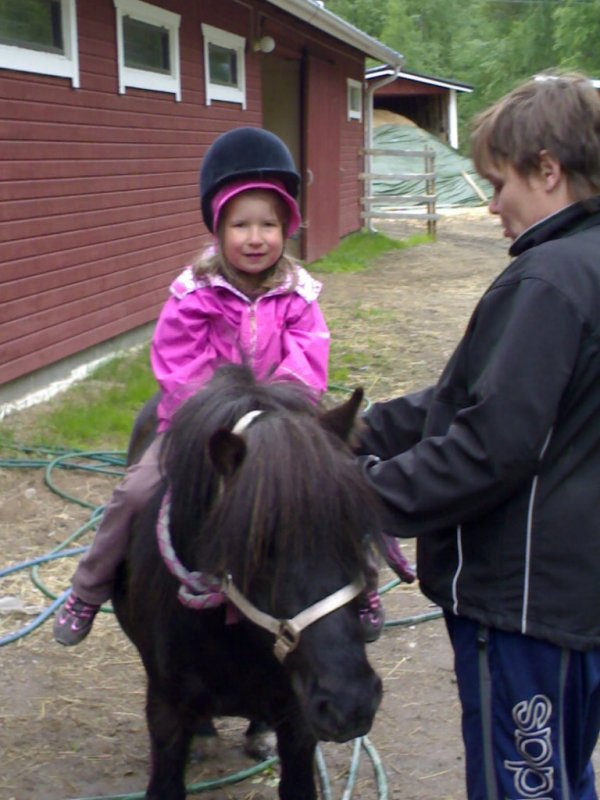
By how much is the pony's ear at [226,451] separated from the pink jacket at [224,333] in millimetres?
742

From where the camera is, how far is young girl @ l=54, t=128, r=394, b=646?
2.80 meters

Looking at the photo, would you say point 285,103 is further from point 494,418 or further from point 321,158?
point 494,418

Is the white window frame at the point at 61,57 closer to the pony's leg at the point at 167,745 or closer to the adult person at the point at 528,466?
the pony's leg at the point at 167,745

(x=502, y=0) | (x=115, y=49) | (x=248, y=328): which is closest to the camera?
(x=248, y=328)

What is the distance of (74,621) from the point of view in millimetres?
3164

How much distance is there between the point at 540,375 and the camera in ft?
6.07

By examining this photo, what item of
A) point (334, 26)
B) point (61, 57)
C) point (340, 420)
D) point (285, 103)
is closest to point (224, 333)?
point (340, 420)

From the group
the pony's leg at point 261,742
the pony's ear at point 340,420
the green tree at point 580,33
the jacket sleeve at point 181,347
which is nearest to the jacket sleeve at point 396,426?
the pony's ear at point 340,420

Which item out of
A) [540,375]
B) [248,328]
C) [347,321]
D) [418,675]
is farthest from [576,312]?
[347,321]

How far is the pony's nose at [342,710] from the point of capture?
6.05ft

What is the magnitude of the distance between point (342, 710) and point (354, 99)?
60.0ft

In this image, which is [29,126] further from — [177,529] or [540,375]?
[540,375]

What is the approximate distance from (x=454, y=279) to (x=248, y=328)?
11768 millimetres

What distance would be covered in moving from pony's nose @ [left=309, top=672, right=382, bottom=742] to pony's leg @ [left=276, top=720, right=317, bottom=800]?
32.7 inches
